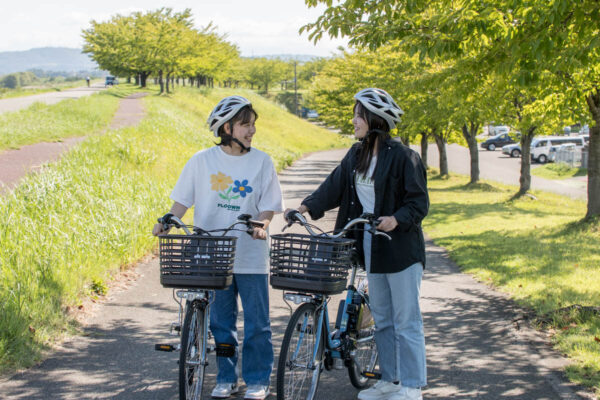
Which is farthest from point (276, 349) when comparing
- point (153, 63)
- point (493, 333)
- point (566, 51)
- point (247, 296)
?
point (153, 63)

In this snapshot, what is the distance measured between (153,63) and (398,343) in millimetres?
55795

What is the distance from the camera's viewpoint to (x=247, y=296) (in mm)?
4289

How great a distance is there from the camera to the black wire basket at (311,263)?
3.59m

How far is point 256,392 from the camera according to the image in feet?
14.1

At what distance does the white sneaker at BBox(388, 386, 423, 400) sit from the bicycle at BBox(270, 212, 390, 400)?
0.59ft

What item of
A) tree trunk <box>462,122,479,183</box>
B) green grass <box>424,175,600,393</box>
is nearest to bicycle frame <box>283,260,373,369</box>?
green grass <box>424,175,600,393</box>

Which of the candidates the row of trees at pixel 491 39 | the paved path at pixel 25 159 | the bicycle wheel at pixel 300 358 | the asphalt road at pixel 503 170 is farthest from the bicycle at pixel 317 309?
the asphalt road at pixel 503 170

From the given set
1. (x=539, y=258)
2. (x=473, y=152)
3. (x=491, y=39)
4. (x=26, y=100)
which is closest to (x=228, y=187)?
(x=491, y=39)

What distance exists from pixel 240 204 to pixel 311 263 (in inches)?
33.2

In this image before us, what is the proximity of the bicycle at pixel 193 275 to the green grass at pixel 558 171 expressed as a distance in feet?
120

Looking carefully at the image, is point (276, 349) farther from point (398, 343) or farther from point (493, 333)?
point (493, 333)

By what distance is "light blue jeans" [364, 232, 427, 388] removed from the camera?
4.11 meters

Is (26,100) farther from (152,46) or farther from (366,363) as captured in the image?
(366,363)

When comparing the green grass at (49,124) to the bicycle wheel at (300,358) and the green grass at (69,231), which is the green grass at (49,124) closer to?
the green grass at (69,231)
